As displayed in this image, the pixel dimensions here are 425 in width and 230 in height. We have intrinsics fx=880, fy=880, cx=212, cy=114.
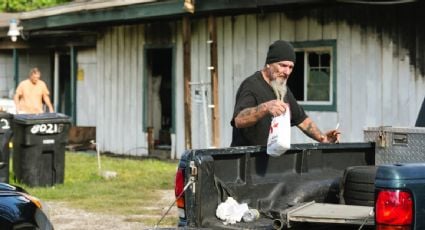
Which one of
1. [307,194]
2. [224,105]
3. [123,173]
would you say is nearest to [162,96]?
[224,105]

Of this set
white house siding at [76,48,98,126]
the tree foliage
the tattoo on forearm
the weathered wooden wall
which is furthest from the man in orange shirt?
the tree foliage

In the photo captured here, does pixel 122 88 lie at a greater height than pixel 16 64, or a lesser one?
lesser

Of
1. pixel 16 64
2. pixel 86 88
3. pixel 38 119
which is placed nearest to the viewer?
pixel 38 119

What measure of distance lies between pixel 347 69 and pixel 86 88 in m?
8.10

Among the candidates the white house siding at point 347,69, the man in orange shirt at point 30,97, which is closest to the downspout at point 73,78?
the man in orange shirt at point 30,97

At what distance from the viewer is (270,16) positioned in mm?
15359

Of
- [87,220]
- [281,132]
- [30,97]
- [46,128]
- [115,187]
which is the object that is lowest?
[87,220]

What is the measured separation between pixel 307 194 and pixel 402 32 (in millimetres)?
7634

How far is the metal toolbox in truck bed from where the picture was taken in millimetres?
6035

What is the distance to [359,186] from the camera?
18.8 feet

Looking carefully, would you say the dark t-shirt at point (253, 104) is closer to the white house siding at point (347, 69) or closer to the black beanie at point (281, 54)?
the black beanie at point (281, 54)

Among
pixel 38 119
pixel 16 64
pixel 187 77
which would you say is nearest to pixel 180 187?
pixel 38 119

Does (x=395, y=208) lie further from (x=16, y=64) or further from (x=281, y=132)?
(x=16, y=64)

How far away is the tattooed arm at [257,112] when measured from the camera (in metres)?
5.91
